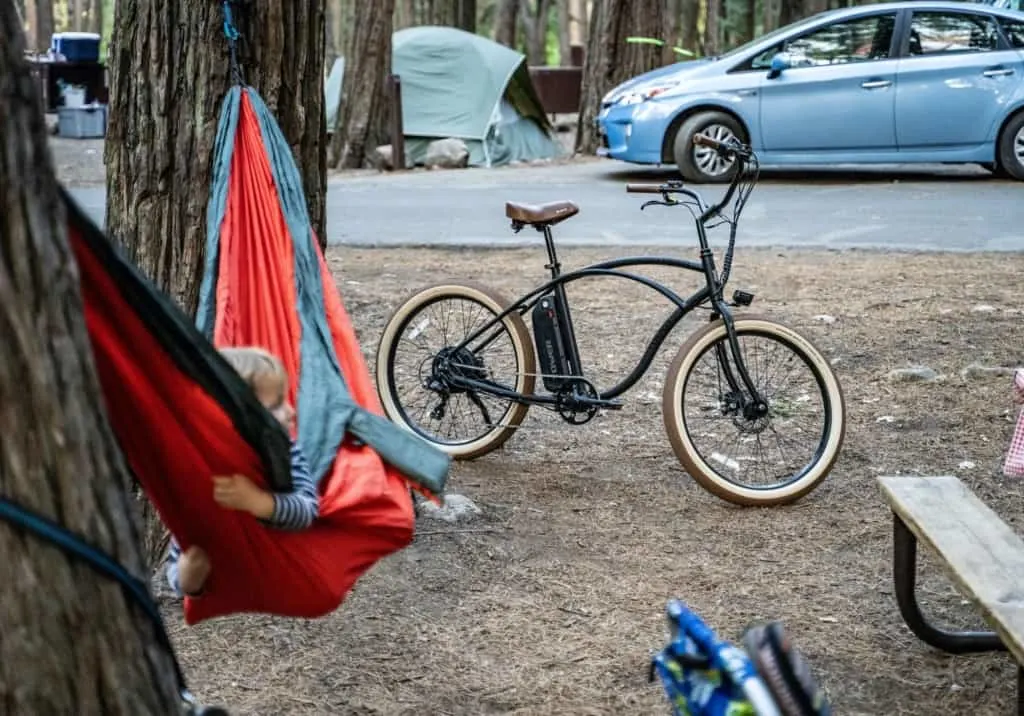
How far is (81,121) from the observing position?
2205 centimetres

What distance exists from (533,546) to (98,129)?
1923cm

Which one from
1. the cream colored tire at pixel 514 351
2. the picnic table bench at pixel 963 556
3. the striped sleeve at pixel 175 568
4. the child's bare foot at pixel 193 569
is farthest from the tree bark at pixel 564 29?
the child's bare foot at pixel 193 569

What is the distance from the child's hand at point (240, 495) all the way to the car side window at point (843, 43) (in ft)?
37.0

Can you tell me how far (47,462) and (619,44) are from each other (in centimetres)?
1611

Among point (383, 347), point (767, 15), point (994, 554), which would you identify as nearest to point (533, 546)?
point (383, 347)

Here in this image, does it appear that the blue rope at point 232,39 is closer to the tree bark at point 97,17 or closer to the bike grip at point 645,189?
the bike grip at point 645,189

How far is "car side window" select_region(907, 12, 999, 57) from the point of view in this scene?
12984mm

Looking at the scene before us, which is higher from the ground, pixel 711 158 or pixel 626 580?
pixel 711 158

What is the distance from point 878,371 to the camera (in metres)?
6.75

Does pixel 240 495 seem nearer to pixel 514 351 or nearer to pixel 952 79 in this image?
pixel 514 351

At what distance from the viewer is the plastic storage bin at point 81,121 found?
72.0ft

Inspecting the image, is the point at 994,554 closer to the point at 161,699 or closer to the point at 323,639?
the point at 323,639

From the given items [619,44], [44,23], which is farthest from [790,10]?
[44,23]

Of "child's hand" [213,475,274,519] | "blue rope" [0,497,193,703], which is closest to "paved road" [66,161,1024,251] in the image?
"child's hand" [213,475,274,519]
